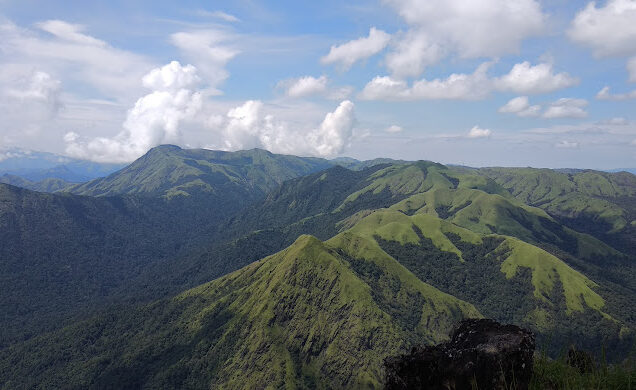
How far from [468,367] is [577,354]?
9.36 m

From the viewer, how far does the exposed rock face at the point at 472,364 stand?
482 inches

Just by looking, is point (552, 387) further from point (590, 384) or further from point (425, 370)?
point (425, 370)

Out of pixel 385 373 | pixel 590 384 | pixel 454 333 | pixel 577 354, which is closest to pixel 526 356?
pixel 590 384

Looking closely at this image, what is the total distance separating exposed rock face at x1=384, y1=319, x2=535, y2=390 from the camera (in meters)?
12.2

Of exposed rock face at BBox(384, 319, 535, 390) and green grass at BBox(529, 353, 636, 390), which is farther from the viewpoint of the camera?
exposed rock face at BBox(384, 319, 535, 390)

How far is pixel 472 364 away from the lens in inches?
491

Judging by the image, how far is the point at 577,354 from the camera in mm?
17625

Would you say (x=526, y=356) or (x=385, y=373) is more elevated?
(x=526, y=356)

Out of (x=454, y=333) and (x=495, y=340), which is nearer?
(x=495, y=340)

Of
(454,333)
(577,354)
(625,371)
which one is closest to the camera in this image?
(625,371)

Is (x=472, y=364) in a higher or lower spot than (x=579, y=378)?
higher

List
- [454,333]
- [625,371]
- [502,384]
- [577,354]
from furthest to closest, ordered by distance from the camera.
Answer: [577,354] → [454,333] → [625,371] → [502,384]

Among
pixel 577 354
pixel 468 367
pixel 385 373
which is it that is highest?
pixel 468 367

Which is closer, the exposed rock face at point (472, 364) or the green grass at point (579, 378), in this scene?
the green grass at point (579, 378)
